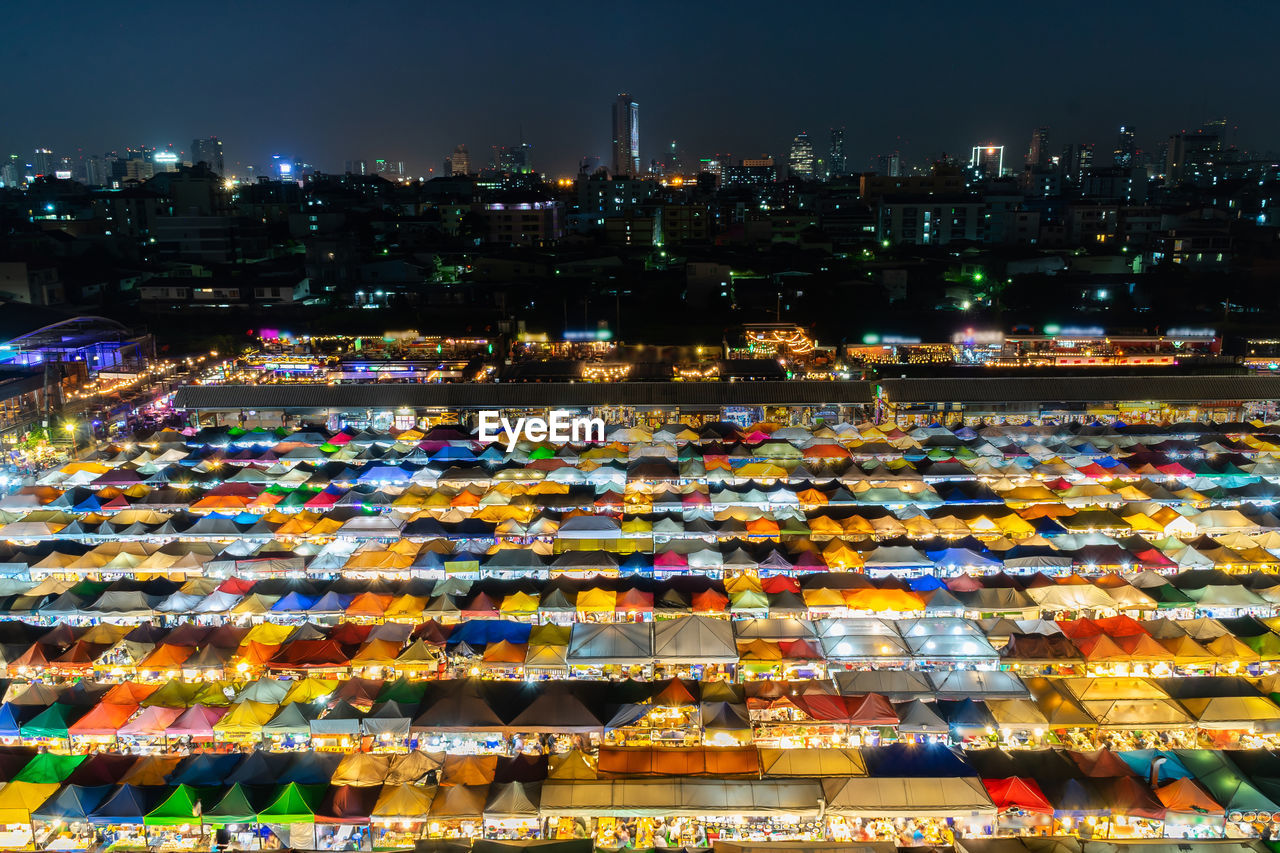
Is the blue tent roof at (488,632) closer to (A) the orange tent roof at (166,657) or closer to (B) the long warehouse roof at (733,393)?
(A) the orange tent roof at (166,657)

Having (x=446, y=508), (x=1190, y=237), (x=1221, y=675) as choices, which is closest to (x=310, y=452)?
(x=446, y=508)

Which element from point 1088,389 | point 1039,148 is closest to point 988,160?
point 1039,148

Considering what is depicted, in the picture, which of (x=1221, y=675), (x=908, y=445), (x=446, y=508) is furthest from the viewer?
(x=908, y=445)

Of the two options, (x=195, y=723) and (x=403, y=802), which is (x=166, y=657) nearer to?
(x=195, y=723)

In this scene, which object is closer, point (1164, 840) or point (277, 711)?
point (1164, 840)

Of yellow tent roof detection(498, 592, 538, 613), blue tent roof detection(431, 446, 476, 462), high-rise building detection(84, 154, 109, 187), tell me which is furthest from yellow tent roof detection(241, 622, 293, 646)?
high-rise building detection(84, 154, 109, 187)

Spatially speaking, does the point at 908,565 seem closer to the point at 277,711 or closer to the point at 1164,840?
the point at 1164,840
